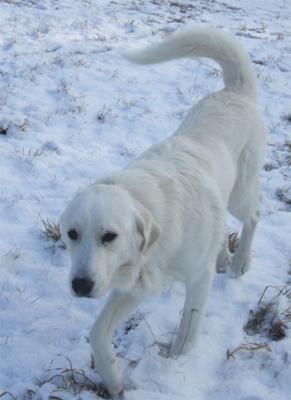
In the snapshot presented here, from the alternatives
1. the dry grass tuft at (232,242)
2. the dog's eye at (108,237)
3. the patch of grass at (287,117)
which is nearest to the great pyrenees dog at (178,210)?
the dog's eye at (108,237)

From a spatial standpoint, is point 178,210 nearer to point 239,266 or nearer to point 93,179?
point 239,266

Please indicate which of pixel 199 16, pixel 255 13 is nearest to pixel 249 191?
pixel 199 16

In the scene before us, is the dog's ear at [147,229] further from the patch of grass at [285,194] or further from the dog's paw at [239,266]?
the patch of grass at [285,194]

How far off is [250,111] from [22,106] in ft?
9.78

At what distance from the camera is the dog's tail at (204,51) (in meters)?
3.77

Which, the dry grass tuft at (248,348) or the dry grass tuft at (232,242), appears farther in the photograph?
the dry grass tuft at (232,242)

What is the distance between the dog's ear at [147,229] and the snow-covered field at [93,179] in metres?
0.79

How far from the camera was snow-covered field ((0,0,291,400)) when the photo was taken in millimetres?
2887

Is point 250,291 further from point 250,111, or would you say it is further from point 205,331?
point 250,111

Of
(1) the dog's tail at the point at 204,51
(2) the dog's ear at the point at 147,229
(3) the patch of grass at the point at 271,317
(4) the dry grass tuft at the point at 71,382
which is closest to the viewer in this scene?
(2) the dog's ear at the point at 147,229

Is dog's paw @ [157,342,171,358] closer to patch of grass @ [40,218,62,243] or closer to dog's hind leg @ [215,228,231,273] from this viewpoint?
dog's hind leg @ [215,228,231,273]

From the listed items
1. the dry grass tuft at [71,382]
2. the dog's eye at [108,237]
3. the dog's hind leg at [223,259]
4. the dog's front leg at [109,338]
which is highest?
the dog's eye at [108,237]

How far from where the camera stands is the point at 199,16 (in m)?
11.1

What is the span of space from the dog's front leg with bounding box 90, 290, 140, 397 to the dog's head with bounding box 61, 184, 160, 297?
0.39 meters
